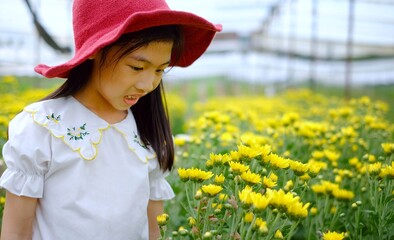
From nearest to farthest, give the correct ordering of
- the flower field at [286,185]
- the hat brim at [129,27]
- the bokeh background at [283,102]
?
1. the flower field at [286,185]
2. the hat brim at [129,27]
3. the bokeh background at [283,102]

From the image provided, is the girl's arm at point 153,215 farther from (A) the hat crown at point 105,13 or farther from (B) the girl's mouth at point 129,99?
(A) the hat crown at point 105,13

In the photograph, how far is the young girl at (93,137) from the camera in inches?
47.1

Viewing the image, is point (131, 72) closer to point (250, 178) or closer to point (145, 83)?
point (145, 83)

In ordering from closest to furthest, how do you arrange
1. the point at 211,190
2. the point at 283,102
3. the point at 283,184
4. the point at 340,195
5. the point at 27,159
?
the point at 211,190, the point at 27,159, the point at 283,184, the point at 340,195, the point at 283,102

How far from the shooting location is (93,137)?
4.22 feet

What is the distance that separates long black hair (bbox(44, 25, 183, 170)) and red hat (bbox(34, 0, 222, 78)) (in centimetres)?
3

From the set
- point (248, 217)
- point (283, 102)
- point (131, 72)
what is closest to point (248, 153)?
point (248, 217)

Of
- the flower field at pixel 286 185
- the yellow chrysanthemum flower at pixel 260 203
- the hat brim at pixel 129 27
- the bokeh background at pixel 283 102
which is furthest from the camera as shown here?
the bokeh background at pixel 283 102

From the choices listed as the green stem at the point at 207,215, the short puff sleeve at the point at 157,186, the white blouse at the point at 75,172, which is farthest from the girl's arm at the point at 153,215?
the green stem at the point at 207,215

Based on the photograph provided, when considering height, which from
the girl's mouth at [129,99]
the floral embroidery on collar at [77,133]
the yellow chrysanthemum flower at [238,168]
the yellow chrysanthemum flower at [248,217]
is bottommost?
the yellow chrysanthemum flower at [248,217]

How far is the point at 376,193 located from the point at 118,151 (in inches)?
26.7

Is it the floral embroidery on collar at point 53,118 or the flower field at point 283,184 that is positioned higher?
the floral embroidery on collar at point 53,118

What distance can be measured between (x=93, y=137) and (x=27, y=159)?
0.55 feet

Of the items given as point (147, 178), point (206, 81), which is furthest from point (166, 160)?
point (206, 81)
